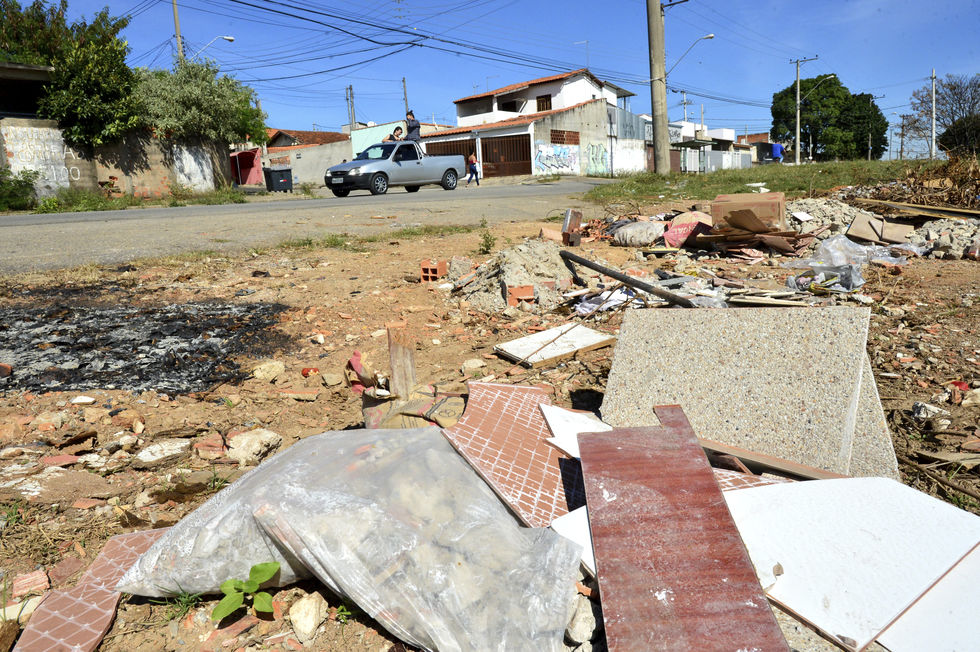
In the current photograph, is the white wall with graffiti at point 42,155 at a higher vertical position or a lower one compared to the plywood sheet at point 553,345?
higher

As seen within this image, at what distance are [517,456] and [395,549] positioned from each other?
2.23 ft

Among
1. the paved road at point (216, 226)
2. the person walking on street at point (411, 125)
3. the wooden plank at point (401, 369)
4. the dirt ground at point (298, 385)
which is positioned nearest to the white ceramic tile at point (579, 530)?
the dirt ground at point (298, 385)

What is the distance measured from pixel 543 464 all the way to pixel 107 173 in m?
18.9

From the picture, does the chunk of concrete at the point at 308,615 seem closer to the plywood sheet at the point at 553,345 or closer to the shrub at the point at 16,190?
the plywood sheet at the point at 553,345

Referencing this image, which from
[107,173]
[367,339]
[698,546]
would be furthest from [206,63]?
[698,546]

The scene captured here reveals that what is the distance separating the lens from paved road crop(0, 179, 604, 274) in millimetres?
6117

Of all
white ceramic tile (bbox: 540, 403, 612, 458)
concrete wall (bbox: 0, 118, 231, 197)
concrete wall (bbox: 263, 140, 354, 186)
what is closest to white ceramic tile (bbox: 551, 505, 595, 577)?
white ceramic tile (bbox: 540, 403, 612, 458)

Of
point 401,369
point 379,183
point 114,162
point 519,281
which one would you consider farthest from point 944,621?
point 114,162

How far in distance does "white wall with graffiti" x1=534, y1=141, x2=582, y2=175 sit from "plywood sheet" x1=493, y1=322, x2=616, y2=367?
89.4 feet

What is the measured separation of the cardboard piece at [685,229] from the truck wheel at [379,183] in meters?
9.45

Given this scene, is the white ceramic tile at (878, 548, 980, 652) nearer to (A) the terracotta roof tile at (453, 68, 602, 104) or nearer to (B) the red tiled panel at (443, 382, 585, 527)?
(B) the red tiled panel at (443, 382, 585, 527)

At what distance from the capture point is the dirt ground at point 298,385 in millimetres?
1968

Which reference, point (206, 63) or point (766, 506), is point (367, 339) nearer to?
point (766, 506)

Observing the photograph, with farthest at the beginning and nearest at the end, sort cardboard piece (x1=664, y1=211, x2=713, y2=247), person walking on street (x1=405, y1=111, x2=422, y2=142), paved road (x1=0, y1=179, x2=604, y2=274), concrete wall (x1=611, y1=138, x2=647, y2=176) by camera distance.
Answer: concrete wall (x1=611, y1=138, x2=647, y2=176)
person walking on street (x1=405, y1=111, x2=422, y2=142)
cardboard piece (x1=664, y1=211, x2=713, y2=247)
paved road (x1=0, y1=179, x2=604, y2=274)
